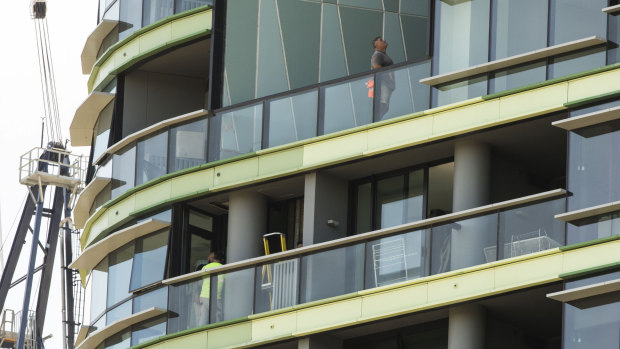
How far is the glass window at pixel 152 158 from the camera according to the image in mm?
40656

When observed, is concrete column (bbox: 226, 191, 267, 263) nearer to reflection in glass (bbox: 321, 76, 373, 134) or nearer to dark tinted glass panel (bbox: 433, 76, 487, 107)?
reflection in glass (bbox: 321, 76, 373, 134)

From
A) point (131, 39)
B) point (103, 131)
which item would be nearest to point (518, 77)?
point (131, 39)

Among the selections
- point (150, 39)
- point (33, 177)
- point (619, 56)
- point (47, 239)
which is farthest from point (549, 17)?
point (47, 239)

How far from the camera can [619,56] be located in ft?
109

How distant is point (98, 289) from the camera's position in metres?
42.2

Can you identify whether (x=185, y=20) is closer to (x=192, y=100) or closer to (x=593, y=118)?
(x=192, y=100)

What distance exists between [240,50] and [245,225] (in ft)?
13.9

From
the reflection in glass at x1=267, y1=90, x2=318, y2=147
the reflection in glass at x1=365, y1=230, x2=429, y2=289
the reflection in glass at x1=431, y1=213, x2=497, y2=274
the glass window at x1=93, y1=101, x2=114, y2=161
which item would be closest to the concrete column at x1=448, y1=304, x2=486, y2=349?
the reflection in glass at x1=431, y1=213, x2=497, y2=274

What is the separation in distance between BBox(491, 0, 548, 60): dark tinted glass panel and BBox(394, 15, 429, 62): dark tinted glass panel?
5329 mm

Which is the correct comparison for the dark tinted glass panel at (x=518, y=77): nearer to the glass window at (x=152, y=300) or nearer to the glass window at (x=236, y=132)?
the glass window at (x=236, y=132)

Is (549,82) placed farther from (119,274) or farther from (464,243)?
(119,274)

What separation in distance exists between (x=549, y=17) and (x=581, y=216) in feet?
14.4

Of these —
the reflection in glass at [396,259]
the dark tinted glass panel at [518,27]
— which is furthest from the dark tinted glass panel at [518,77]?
the reflection in glass at [396,259]

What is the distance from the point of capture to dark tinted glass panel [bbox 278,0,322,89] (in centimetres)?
4009
